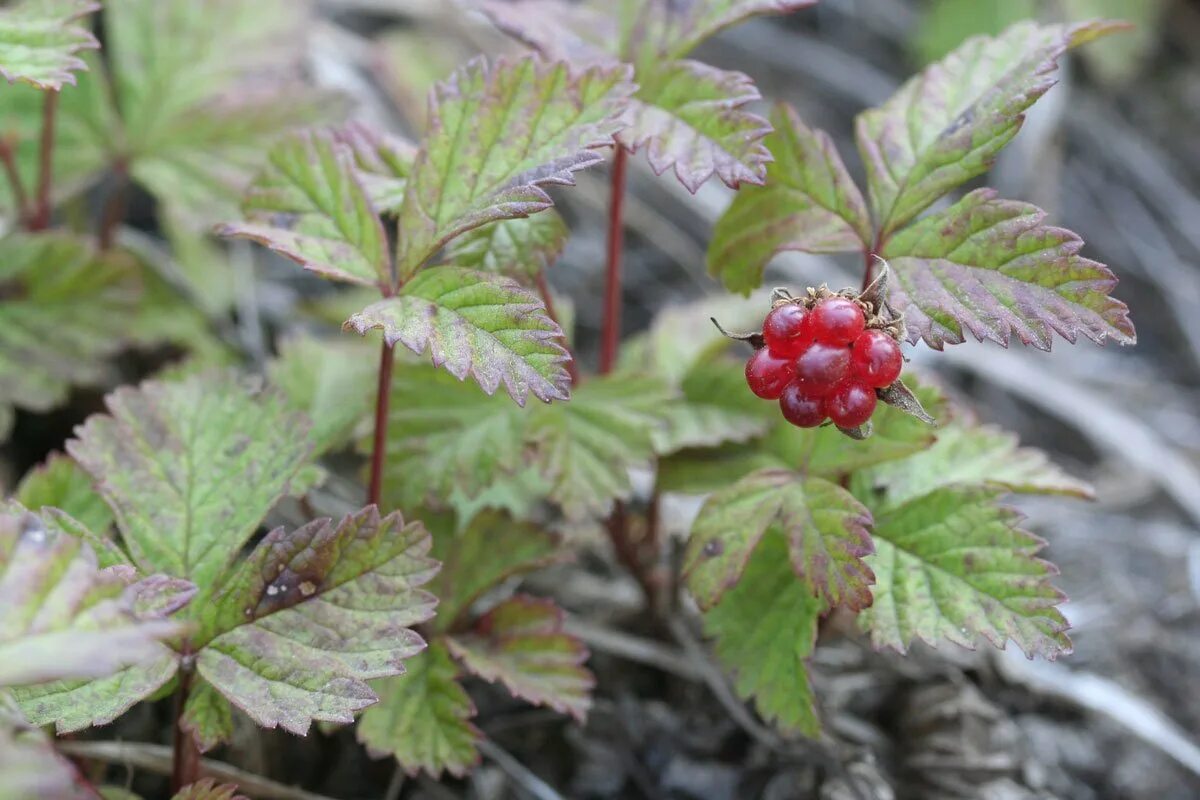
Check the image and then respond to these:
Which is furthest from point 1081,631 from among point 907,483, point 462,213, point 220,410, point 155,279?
point 155,279

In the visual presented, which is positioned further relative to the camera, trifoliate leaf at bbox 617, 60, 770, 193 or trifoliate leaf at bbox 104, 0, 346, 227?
trifoliate leaf at bbox 104, 0, 346, 227

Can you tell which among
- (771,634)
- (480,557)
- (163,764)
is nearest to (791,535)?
(771,634)

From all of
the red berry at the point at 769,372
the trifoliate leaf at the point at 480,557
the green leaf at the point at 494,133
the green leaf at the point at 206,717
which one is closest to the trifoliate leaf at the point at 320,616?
the green leaf at the point at 206,717

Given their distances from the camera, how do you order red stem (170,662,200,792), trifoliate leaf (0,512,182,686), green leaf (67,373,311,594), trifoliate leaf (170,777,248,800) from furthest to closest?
green leaf (67,373,311,594) → red stem (170,662,200,792) → trifoliate leaf (170,777,248,800) → trifoliate leaf (0,512,182,686)

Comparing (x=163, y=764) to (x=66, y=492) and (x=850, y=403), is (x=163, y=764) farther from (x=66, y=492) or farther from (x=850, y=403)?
(x=850, y=403)

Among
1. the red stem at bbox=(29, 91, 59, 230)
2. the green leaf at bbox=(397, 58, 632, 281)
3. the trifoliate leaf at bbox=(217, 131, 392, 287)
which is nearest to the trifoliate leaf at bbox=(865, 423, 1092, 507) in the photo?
the green leaf at bbox=(397, 58, 632, 281)

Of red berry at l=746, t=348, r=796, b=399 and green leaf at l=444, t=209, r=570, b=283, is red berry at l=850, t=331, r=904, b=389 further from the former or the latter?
green leaf at l=444, t=209, r=570, b=283
